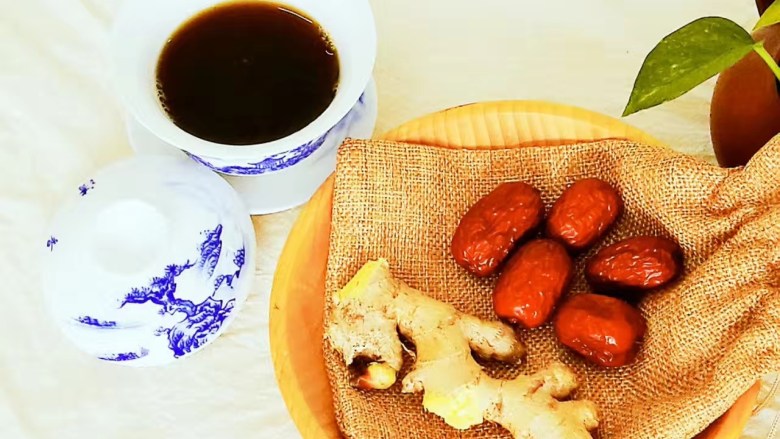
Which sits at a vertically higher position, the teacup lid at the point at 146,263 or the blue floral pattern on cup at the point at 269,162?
the blue floral pattern on cup at the point at 269,162

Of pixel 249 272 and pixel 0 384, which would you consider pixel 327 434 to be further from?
pixel 0 384

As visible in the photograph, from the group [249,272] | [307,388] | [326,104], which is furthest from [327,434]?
[326,104]

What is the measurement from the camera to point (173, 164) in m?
0.70

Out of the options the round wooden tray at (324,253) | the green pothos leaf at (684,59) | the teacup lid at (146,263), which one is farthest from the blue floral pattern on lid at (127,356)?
the green pothos leaf at (684,59)

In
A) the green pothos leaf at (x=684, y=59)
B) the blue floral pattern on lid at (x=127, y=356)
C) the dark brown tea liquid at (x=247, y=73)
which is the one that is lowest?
the blue floral pattern on lid at (x=127, y=356)

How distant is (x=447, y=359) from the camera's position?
60 centimetres

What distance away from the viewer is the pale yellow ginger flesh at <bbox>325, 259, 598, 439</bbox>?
59cm

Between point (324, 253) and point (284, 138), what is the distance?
0.29 feet

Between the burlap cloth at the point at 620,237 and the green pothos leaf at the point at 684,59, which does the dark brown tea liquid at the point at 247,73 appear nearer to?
the burlap cloth at the point at 620,237

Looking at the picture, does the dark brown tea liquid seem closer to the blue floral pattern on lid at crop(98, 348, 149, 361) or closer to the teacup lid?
the teacup lid

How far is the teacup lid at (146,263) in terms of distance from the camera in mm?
643

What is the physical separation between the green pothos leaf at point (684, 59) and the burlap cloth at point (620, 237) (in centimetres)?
7

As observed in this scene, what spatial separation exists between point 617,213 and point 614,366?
109 millimetres

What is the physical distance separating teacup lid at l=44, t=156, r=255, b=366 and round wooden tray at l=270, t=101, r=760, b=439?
59 millimetres
